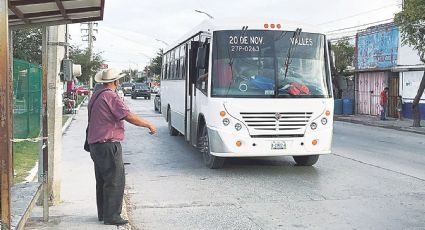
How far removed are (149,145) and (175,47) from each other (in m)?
3.15

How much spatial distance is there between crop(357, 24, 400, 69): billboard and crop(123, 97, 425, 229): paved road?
16.5 metres

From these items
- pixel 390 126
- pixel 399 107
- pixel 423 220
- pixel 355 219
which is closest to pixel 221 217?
pixel 355 219

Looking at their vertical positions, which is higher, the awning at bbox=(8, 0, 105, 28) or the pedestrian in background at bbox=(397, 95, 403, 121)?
the awning at bbox=(8, 0, 105, 28)

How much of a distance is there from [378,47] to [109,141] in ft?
89.8

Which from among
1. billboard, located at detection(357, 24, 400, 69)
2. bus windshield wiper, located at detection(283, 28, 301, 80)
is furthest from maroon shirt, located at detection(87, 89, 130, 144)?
billboard, located at detection(357, 24, 400, 69)

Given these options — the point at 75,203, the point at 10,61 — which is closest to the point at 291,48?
the point at 75,203

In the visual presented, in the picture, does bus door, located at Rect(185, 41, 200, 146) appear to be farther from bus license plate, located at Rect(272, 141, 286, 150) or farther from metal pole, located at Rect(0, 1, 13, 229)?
metal pole, located at Rect(0, 1, 13, 229)

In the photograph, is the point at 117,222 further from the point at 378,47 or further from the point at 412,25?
the point at 378,47

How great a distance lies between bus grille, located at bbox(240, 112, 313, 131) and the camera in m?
10.0

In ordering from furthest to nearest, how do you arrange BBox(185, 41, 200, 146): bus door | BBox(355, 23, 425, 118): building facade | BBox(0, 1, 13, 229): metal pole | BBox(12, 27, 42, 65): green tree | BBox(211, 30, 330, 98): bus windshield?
BBox(12, 27, 42, 65): green tree, BBox(355, 23, 425, 118): building facade, BBox(185, 41, 200, 146): bus door, BBox(211, 30, 330, 98): bus windshield, BBox(0, 1, 13, 229): metal pole

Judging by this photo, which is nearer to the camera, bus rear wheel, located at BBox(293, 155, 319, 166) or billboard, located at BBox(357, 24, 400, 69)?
bus rear wheel, located at BBox(293, 155, 319, 166)

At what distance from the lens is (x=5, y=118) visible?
139 inches

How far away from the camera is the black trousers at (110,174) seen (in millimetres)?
6168

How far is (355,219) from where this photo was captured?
6.97 metres
